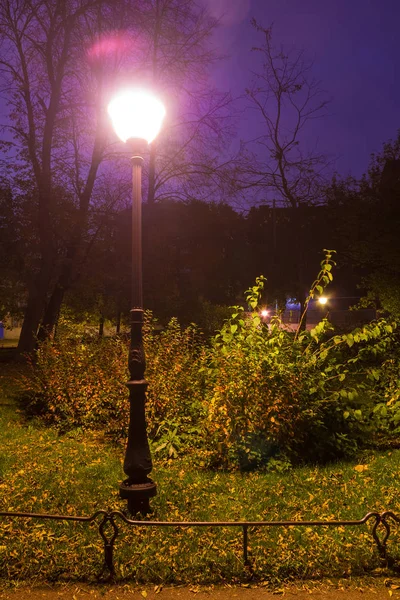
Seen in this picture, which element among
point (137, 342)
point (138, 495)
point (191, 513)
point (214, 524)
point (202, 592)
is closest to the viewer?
point (202, 592)

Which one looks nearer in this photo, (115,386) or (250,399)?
(250,399)

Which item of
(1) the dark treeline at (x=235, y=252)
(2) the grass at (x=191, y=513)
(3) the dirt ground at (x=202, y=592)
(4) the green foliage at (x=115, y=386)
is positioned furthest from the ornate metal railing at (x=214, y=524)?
(1) the dark treeline at (x=235, y=252)

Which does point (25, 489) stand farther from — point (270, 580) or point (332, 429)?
point (332, 429)

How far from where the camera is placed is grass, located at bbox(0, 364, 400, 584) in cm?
432

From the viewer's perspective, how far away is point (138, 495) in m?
5.27

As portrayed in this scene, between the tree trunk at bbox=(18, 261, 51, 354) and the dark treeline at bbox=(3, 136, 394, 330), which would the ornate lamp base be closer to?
the dark treeline at bbox=(3, 136, 394, 330)

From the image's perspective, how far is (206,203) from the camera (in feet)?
148

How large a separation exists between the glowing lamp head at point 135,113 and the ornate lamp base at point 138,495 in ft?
12.3

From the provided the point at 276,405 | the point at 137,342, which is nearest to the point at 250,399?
the point at 276,405

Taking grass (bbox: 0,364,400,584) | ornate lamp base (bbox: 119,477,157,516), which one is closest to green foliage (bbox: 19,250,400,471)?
grass (bbox: 0,364,400,584)

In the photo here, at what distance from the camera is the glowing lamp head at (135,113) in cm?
554

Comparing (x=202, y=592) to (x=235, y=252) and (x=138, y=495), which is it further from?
(x=235, y=252)

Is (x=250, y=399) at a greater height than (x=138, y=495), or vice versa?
(x=250, y=399)

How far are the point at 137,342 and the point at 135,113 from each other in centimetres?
250
